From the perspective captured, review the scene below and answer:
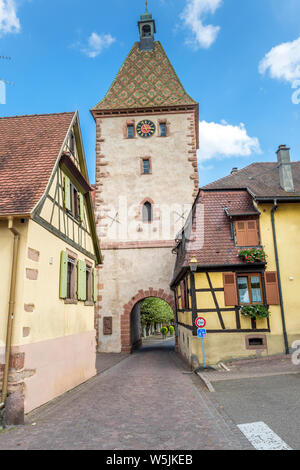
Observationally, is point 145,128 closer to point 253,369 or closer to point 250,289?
point 250,289

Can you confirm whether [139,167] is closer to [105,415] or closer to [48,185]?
[48,185]

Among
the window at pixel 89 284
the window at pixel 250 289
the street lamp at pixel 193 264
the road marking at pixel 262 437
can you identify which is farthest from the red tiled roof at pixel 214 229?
the road marking at pixel 262 437

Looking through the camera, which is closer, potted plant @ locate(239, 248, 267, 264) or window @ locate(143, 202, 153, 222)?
potted plant @ locate(239, 248, 267, 264)

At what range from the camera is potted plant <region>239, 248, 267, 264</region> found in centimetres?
1297

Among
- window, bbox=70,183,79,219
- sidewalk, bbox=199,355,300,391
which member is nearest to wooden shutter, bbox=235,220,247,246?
sidewalk, bbox=199,355,300,391

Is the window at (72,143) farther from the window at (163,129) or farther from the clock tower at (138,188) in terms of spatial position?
the window at (163,129)

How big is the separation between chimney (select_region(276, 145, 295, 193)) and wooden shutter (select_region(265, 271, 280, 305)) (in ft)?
12.2

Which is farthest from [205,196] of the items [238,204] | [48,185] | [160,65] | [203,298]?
[160,65]

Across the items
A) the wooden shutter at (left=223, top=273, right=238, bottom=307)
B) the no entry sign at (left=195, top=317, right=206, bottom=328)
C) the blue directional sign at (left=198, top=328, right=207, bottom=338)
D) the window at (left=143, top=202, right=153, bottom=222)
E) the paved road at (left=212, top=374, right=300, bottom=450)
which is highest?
the window at (left=143, top=202, right=153, bottom=222)

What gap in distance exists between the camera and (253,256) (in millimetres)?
12977

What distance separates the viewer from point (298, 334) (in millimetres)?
12992

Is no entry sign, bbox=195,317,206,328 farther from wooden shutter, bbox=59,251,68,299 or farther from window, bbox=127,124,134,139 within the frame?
window, bbox=127,124,134,139

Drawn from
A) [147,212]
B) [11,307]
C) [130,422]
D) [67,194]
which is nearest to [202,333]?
[130,422]

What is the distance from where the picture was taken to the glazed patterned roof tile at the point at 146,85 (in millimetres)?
24984
